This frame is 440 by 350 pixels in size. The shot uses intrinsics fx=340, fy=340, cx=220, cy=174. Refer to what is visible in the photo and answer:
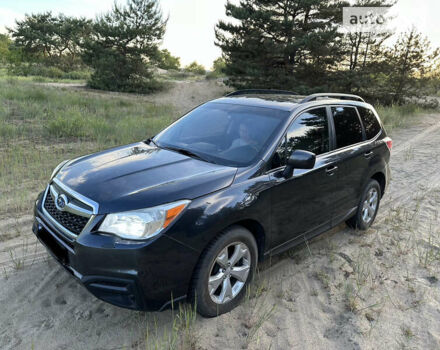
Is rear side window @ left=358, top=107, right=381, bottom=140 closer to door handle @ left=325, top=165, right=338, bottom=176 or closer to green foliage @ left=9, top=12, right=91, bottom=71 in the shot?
door handle @ left=325, top=165, right=338, bottom=176

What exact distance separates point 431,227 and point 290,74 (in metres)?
17.4

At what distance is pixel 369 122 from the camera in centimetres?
430

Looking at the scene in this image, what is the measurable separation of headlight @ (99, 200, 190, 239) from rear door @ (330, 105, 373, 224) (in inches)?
82.7

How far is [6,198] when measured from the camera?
15.4ft

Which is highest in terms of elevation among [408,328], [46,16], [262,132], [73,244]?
[46,16]

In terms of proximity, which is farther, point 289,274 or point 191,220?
point 289,274

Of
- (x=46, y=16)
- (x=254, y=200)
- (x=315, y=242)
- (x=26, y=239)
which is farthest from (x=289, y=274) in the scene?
(x=46, y=16)

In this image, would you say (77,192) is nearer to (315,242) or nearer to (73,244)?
(73,244)

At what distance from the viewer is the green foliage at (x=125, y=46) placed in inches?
950

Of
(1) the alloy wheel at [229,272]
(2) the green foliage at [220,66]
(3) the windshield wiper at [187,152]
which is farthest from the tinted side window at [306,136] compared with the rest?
(2) the green foliage at [220,66]

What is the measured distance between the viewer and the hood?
234 centimetres

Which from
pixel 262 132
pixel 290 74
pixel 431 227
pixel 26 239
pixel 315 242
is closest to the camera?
pixel 262 132

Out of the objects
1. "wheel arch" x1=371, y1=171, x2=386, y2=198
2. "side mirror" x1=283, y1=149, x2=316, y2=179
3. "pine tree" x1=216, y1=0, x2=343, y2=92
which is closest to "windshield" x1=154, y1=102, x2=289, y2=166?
"side mirror" x1=283, y1=149, x2=316, y2=179

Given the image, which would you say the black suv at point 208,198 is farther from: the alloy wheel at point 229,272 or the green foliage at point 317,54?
the green foliage at point 317,54
